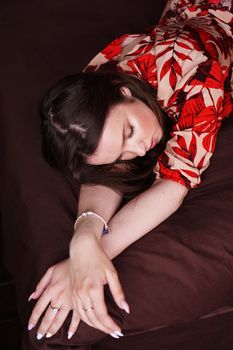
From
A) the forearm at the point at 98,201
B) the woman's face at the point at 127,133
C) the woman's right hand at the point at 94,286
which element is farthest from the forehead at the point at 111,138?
the woman's right hand at the point at 94,286

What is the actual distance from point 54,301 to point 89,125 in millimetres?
443

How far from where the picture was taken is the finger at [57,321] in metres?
1.02

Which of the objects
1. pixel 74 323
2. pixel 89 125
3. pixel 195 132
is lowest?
pixel 74 323

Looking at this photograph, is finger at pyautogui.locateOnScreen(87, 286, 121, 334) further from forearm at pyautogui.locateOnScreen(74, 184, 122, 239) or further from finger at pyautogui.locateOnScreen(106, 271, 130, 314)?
forearm at pyautogui.locateOnScreen(74, 184, 122, 239)

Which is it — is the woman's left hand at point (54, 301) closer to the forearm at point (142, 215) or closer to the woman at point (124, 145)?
the woman at point (124, 145)

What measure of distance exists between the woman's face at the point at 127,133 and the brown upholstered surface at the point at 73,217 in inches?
7.3

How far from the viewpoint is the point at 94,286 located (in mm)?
1006

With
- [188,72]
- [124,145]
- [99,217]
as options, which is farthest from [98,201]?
[188,72]

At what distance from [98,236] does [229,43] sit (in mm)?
792

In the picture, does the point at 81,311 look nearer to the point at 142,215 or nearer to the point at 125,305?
the point at 125,305

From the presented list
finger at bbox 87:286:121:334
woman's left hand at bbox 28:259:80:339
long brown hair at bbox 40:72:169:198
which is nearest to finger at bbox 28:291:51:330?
woman's left hand at bbox 28:259:80:339

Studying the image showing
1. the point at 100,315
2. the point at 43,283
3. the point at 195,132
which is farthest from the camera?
the point at 195,132

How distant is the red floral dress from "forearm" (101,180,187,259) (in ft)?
0.14

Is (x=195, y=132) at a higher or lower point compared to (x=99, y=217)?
higher
